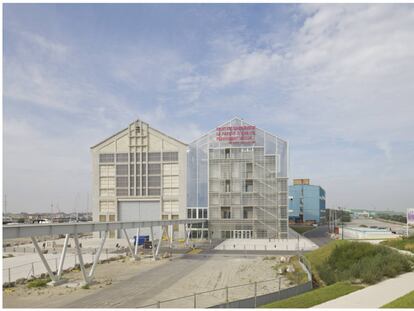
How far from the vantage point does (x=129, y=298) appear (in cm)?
2989

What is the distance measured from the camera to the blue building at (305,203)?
151 meters

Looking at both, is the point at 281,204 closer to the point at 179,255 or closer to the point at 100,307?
the point at 179,255

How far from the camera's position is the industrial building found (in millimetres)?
82875

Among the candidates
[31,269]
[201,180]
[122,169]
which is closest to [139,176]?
[122,169]

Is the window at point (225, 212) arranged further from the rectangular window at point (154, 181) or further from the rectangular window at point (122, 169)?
the rectangular window at point (122, 169)

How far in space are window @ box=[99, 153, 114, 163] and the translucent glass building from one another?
61.7ft

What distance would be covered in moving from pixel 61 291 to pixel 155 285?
26.3ft

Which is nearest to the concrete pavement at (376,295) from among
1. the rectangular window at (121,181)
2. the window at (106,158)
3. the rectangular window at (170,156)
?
the rectangular window at (170,156)

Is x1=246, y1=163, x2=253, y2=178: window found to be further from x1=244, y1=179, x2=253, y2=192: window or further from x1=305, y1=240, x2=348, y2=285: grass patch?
x1=305, y1=240, x2=348, y2=285: grass patch

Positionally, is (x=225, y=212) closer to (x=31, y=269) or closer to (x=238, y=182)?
(x=238, y=182)

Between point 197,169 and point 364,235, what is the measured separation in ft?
123

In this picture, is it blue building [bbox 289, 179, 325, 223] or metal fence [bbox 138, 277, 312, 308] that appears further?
blue building [bbox 289, 179, 325, 223]

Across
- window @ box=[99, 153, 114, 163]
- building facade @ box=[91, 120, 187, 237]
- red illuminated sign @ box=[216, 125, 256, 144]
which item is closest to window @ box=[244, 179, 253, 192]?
red illuminated sign @ box=[216, 125, 256, 144]

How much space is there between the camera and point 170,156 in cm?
8725
